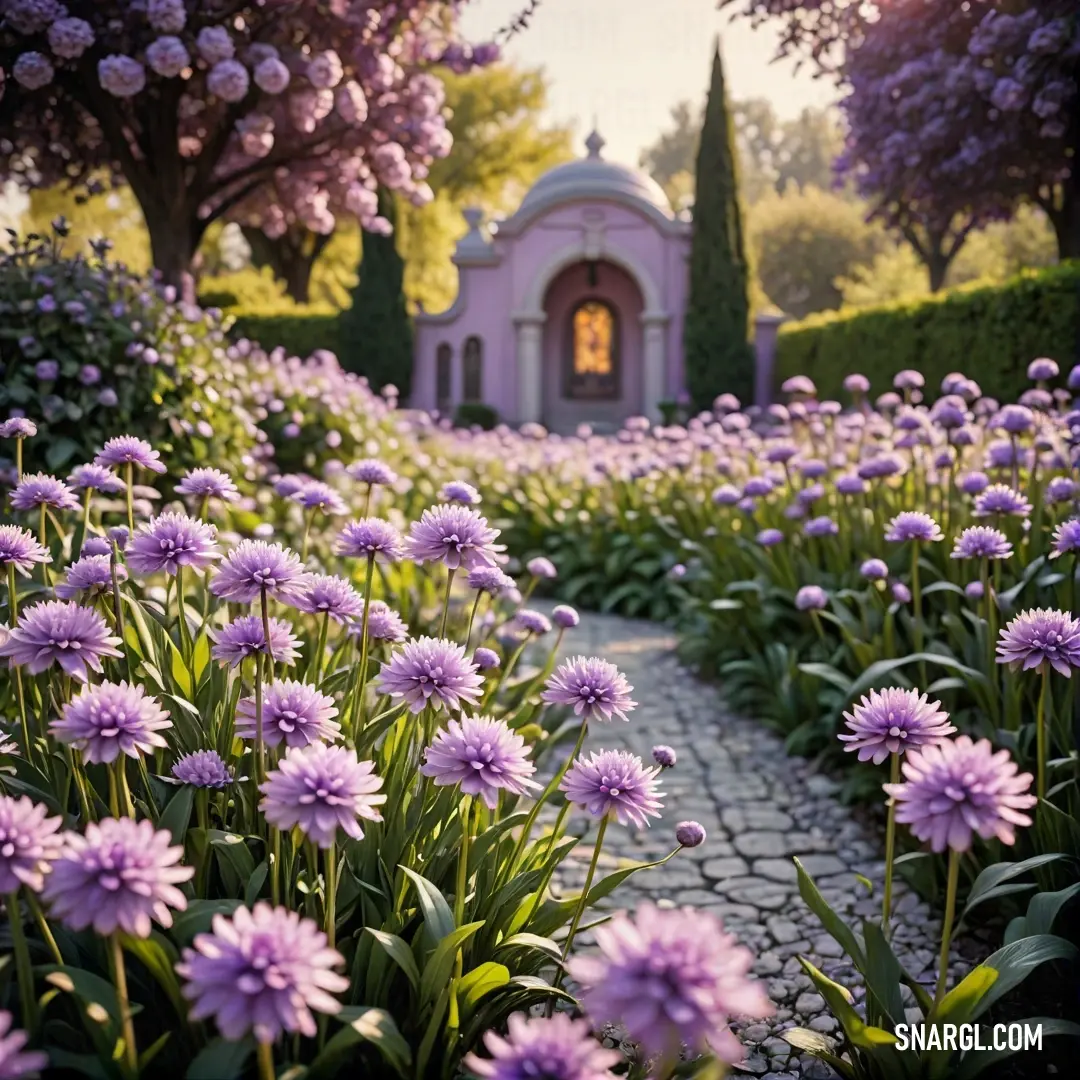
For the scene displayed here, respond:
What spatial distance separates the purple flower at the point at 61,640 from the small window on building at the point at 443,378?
18.4m

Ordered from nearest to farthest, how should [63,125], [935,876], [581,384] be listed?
[935,876] < [63,125] < [581,384]

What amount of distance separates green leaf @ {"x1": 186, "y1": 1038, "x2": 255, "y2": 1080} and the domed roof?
61.9 feet

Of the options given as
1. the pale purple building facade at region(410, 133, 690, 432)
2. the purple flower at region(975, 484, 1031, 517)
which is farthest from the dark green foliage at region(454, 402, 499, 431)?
the purple flower at region(975, 484, 1031, 517)

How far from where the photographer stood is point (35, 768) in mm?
1754

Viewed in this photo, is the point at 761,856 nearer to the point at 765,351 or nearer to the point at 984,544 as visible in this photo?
the point at 984,544

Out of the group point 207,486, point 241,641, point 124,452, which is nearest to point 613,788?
point 241,641

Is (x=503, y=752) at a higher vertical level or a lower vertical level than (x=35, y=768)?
higher

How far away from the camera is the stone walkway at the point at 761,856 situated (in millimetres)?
2350

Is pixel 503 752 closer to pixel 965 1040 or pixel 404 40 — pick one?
pixel 965 1040

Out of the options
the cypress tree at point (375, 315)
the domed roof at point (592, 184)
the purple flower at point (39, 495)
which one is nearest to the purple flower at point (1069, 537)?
the purple flower at point (39, 495)

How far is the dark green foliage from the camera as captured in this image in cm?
1814

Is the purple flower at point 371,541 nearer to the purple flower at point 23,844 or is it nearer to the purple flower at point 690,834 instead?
the purple flower at point 690,834

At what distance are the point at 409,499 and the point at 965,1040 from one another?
6260 mm

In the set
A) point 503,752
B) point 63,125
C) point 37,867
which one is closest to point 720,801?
point 503,752
